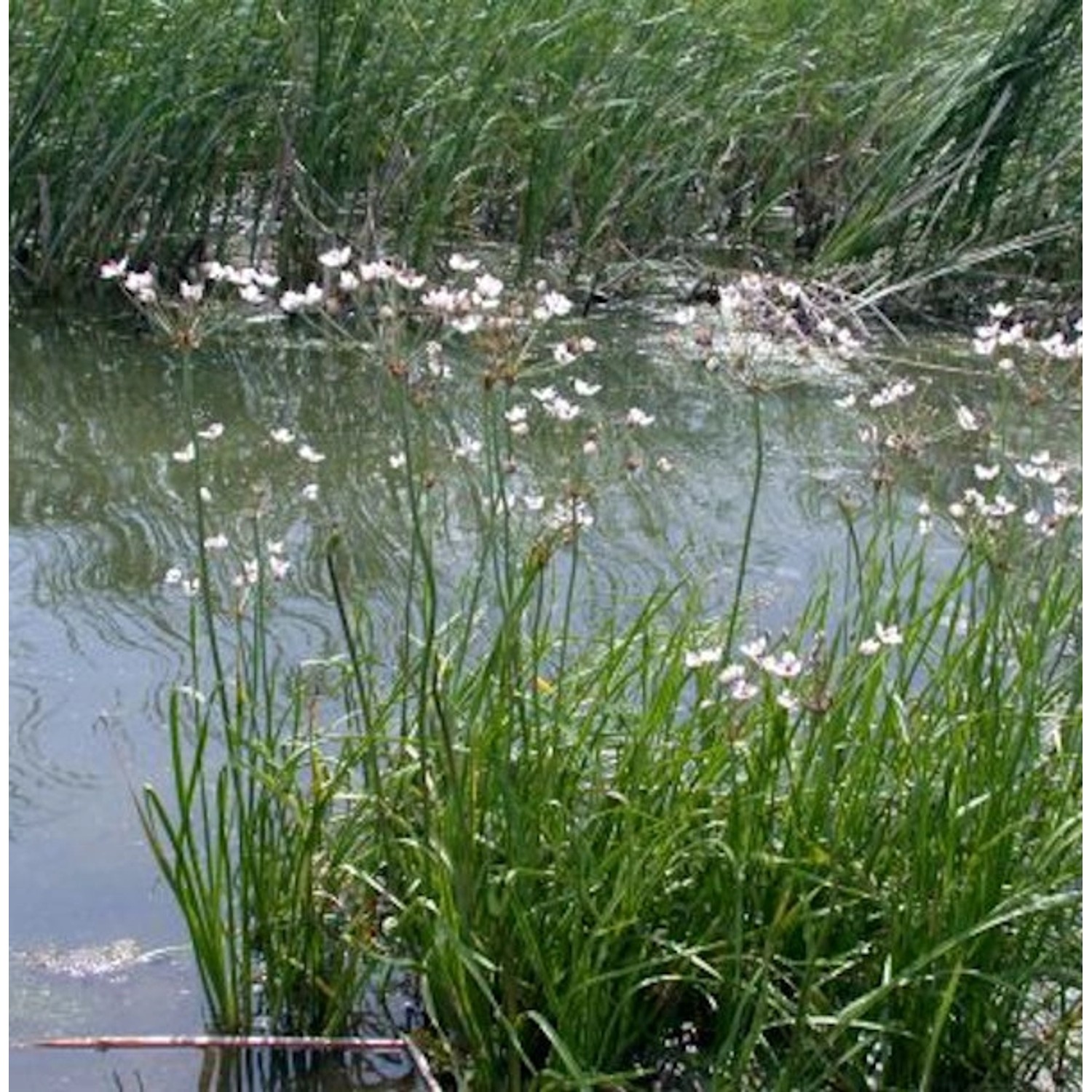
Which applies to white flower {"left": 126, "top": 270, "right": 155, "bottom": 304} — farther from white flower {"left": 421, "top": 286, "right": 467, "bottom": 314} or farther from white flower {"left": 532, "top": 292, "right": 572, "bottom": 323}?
white flower {"left": 532, "top": 292, "right": 572, "bottom": 323}

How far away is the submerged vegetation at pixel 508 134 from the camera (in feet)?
23.5

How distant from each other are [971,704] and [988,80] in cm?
460

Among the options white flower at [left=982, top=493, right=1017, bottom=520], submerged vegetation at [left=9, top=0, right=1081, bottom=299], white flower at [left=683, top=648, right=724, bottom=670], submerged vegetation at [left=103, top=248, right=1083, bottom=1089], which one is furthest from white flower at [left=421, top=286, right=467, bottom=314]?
submerged vegetation at [left=9, top=0, right=1081, bottom=299]

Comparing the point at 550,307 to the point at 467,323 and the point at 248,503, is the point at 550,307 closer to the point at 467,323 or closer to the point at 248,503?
the point at 467,323

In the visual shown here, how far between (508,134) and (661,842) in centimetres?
539

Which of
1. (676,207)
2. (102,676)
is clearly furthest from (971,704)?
(676,207)

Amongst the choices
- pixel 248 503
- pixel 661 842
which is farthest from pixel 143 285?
pixel 248 503

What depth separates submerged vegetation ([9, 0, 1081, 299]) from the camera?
23.5ft

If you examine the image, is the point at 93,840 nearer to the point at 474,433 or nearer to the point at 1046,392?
the point at 1046,392

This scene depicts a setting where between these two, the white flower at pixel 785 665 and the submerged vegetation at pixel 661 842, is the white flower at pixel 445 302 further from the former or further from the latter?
the white flower at pixel 785 665

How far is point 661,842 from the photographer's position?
2781mm

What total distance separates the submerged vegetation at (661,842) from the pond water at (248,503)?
14 cm

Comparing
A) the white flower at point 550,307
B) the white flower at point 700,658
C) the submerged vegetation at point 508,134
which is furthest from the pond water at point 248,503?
the submerged vegetation at point 508,134

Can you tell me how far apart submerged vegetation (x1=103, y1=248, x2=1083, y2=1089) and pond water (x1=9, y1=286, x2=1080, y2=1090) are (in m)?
0.14
